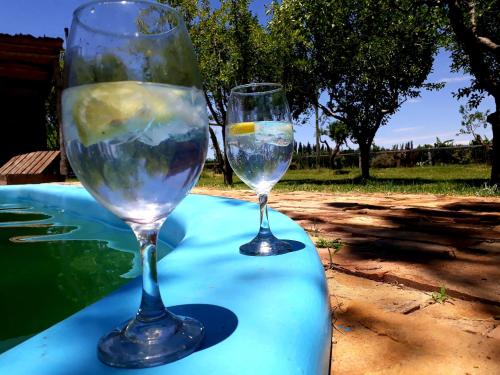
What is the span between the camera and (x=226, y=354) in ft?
2.01

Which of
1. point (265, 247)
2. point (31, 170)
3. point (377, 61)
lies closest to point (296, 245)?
point (265, 247)

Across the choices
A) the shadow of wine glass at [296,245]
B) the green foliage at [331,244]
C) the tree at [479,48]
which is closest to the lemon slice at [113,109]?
the shadow of wine glass at [296,245]

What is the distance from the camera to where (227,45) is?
1639 centimetres

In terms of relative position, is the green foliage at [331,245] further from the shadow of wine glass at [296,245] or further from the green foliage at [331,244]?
the shadow of wine glass at [296,245]

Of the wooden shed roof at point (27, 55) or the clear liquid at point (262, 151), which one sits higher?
the wooden shed roof at point (27, 55)

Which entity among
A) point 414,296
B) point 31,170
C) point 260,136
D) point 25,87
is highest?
point 25,87

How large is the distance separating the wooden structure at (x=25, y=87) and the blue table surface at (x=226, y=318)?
10.8 m

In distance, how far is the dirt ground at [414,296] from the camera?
93cm

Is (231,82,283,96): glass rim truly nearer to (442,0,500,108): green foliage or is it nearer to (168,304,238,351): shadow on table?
(168,304,238,351): shadow on table

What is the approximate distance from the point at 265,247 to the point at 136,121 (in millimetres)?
752

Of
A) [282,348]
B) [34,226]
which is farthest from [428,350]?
[34,226]

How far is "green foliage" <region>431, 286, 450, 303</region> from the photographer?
130 cm

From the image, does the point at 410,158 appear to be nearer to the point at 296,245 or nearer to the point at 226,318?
the point at 296,245

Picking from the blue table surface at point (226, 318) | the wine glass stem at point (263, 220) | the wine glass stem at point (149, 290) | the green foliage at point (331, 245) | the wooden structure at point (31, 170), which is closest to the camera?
the blue table surface at point (226, 318)
